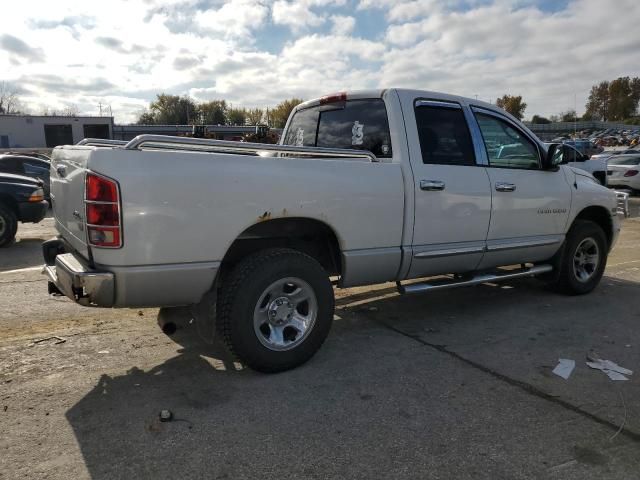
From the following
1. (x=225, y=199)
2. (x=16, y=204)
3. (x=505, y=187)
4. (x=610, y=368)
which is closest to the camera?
(x=225, y=199)

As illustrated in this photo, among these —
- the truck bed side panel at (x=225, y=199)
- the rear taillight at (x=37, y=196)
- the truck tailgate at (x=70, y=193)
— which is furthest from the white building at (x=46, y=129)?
the truck bed side panel at (x=225, y=199)

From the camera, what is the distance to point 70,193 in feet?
12.0

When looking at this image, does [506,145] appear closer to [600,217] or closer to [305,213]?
[600,217]

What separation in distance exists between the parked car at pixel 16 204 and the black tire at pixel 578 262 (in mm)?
8136

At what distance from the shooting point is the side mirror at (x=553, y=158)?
18.1 ft

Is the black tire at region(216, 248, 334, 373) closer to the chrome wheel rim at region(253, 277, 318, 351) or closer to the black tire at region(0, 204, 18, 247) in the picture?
the chrome wheel rim at region(253, 277, 318, 351)

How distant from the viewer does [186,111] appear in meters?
99.1

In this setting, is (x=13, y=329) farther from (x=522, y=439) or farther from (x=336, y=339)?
(x=522, y=439)

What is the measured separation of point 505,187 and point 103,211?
3.60m

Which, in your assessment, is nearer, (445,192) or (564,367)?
(564,367)

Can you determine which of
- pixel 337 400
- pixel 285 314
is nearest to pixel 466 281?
pixel 285 314

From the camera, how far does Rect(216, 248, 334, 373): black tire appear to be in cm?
361

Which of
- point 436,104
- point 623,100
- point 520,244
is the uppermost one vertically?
point 623,100

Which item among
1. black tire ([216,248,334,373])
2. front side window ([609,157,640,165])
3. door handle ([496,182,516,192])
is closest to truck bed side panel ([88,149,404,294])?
black tire ([216,248,334,373])
